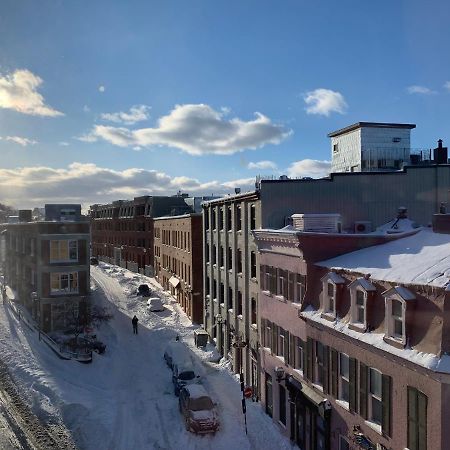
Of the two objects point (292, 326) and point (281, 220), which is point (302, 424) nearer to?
point (292, 326)

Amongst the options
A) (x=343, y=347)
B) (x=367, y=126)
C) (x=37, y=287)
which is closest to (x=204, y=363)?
(x=37, y=287)

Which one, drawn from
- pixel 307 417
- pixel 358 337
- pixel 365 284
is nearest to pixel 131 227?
pixel 307 417

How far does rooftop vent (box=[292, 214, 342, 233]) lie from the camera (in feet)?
80.3

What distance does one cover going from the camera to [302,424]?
925 inches

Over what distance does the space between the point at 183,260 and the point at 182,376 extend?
2638cm

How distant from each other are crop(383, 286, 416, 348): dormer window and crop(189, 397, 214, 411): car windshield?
12748 millimetres

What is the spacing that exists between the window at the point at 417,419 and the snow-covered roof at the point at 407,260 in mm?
3530

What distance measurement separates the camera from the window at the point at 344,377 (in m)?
19.5

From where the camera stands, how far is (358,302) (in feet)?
61.3

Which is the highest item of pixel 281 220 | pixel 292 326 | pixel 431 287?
pixel 281 220

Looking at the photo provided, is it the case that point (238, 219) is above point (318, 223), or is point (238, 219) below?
above

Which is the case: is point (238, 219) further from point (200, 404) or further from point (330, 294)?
point (330, 294)

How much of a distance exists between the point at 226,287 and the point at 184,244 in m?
17.3

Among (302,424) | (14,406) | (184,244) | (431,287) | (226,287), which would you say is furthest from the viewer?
(184,244)
